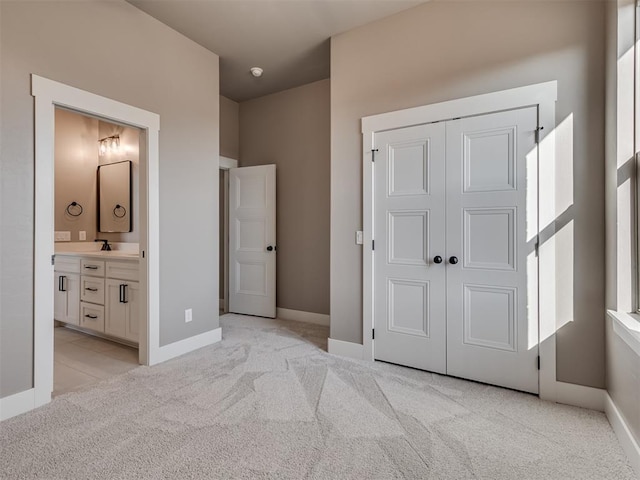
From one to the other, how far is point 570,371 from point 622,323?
687mm

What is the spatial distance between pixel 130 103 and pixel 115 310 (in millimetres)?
1951

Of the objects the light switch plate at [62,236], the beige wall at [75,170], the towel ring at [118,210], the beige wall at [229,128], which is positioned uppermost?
the beige wall at [229,128]

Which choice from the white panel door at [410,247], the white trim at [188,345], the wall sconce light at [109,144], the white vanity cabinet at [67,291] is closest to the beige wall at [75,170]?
the wall sconce light at [109,144]

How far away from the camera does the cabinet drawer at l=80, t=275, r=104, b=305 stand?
338cm

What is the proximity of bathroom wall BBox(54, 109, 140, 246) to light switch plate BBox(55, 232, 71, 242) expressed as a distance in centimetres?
5

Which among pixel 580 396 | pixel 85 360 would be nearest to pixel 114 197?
pixel 85 360

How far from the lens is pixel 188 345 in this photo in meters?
3.14

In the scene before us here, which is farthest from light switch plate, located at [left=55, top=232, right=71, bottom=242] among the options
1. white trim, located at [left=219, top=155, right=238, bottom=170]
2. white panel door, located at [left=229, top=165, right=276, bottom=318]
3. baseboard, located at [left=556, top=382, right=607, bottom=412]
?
baseboard, located at [left=556, top=382, right=607, bottom=412]

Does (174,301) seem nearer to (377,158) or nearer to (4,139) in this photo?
(4,139)

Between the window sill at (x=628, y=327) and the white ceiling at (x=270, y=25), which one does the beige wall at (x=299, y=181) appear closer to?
the white ceiling at (x=270, y=25)

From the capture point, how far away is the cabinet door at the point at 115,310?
125 inches

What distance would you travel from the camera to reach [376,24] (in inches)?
115

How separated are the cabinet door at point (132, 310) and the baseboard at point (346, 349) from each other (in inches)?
71.5

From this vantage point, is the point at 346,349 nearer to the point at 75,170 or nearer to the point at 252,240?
the point at 252,240
